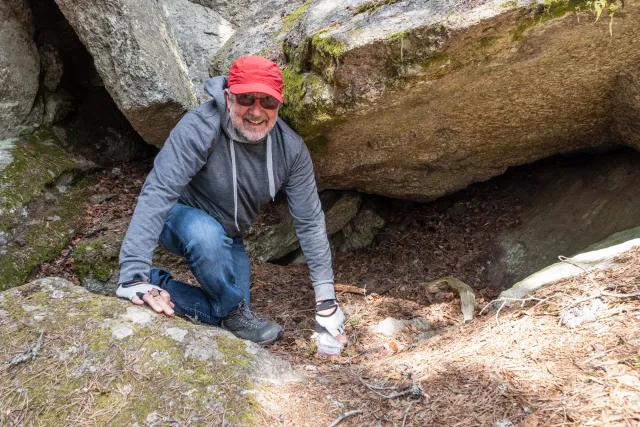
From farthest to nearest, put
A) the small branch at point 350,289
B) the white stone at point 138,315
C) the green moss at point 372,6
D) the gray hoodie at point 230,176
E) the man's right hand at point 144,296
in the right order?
1. the small branch at point 350,289
2. the green moss at point 372,6
3. the gray hoodie at point 230,176
4. the man's right hand at point 144,296
5. the white stone at point 138,315

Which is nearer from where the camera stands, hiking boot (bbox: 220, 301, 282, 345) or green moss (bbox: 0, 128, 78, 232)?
hiking boot (bbox: 220, 301, 282, 345)

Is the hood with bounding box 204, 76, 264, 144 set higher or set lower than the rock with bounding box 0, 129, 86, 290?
higher

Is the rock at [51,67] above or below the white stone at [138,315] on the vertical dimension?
above

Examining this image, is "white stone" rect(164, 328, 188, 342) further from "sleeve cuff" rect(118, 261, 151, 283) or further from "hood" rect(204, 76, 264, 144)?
"hood" rect(204, 76, 264, 144)

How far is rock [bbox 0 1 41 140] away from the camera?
5.15 m

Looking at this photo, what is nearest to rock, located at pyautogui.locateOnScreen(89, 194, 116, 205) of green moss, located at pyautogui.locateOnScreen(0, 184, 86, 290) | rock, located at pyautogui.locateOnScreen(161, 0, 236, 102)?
green moss, located at pyautogui.locateOnScreen(0, 184, 86, 290)

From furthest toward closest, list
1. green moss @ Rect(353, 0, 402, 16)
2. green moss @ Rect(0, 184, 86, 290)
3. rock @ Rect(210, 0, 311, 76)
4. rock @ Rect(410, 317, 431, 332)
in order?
rock @ Rect(210, 0, 311, 76) < green moss @ Rect(0, 184, 86, 290) < rock @ Rect(410, 317, 431, 332) < green moss @ Rect(353, 0, 402, 16)

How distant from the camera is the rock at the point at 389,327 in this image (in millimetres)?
4121

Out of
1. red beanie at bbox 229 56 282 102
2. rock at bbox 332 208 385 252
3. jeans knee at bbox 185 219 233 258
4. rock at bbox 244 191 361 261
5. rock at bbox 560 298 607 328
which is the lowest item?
rock at bbox 332 208 385 252

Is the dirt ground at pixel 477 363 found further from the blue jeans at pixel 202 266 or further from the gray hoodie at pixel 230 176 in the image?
the gray hoodie at pixel 230 176

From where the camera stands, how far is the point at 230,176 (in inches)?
154

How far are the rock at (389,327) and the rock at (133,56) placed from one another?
281 centimetres

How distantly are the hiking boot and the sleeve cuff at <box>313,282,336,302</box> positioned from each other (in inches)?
17.9

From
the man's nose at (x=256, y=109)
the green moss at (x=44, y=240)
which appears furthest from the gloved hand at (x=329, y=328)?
the green moss at (x=44, y=240)
